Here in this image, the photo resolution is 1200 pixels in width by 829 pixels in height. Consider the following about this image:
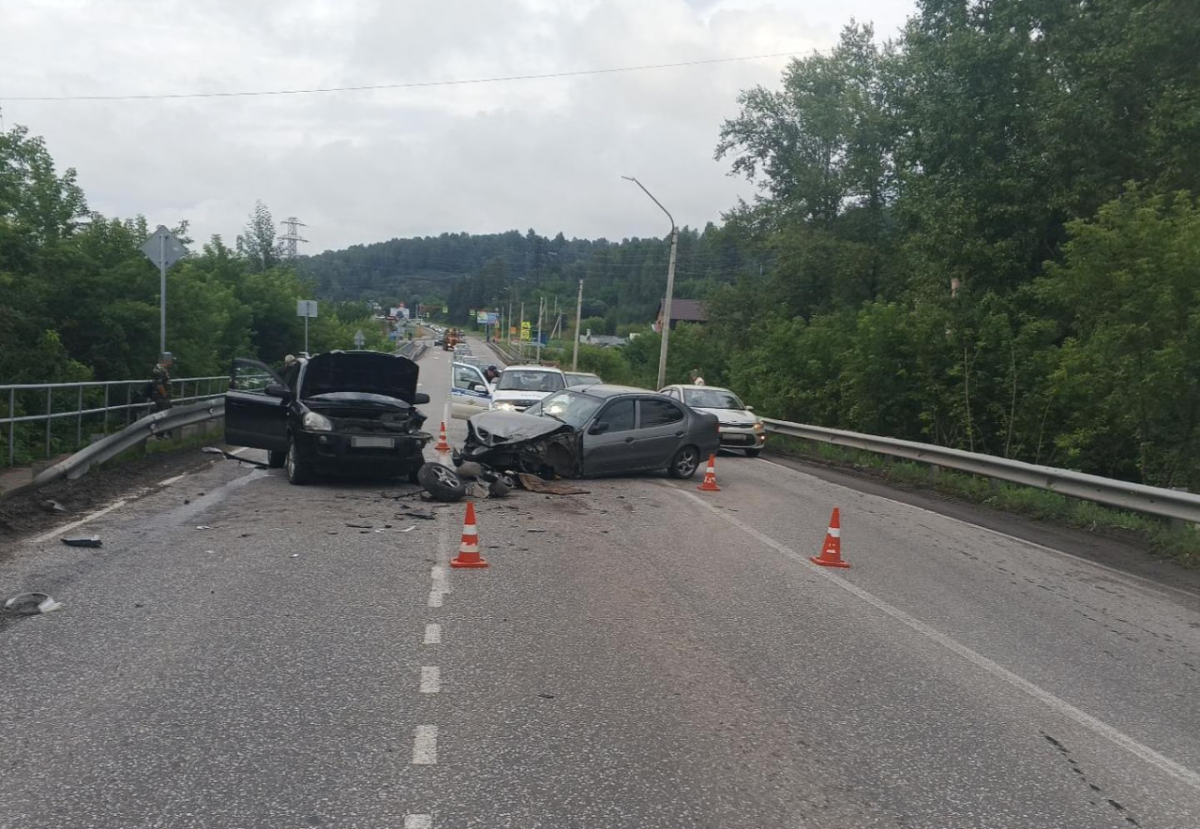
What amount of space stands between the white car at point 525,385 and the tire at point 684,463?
6175 mm

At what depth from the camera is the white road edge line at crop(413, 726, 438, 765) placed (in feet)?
14.9

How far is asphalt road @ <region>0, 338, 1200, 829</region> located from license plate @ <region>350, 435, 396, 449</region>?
2.89 metres

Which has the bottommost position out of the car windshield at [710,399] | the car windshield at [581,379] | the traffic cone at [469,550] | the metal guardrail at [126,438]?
the metal guardrail at [126,438]

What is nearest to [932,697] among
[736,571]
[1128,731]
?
[1128,731]

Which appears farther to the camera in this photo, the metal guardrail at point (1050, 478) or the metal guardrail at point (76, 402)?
the metal guardrail at point (76, 402)

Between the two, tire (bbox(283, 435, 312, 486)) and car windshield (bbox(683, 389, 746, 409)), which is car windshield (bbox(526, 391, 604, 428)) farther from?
car windshield (bbox(683, 389, 746, 409))

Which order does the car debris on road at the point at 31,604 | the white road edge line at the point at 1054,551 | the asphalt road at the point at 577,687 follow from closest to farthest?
the asphalt road at the point at 577,687 → the car debris on road at the point at 31,604 → the white road edge line at the point at 1054,551

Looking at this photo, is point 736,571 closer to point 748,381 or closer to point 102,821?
point 102,821

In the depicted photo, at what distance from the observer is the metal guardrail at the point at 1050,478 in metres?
11.8

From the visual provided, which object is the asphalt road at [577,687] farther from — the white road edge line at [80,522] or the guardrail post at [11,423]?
the guardrail post at [11,423]

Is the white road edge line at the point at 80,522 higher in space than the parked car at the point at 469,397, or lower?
lower

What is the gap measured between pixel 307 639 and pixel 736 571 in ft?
13.5

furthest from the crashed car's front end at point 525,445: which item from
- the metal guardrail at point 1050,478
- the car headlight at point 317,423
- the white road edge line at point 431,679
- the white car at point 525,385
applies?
the white road edge line at point 431,679

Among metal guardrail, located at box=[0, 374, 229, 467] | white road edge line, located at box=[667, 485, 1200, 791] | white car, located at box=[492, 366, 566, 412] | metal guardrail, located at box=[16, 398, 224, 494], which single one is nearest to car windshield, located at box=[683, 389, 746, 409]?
white car, located at box=[492, 366, 566, 412]
